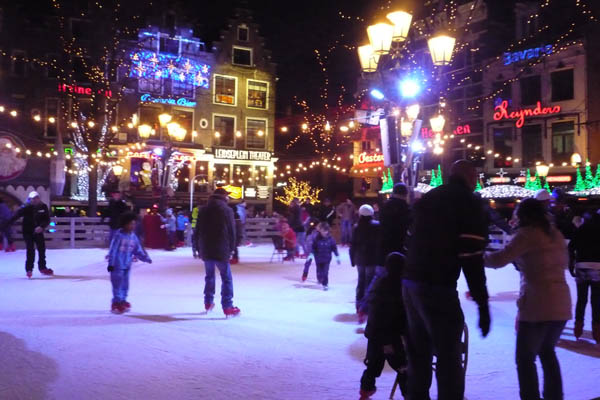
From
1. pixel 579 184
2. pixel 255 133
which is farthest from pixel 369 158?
pixel 579 184

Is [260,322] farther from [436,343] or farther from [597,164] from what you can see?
[597,164]

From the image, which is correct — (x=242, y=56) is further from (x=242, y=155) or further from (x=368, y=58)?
(x=368, y=58)

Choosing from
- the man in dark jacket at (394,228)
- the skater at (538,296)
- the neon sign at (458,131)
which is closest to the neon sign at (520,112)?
the neon sign at (458,131)

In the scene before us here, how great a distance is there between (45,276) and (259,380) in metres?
8.41

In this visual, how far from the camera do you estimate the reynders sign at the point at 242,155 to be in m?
35.2

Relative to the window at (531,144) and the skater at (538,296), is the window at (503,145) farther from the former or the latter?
the skater at (538,296)

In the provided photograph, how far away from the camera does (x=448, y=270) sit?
319 cm

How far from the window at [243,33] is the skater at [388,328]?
34.0 m

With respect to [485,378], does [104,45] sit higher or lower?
higher

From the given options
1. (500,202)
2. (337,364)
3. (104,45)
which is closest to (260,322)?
(337,364)

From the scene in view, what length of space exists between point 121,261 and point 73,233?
41.7 ft

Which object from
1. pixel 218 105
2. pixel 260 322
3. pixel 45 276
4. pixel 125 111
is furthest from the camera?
pixel 218 105

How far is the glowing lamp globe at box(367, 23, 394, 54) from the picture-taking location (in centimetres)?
873

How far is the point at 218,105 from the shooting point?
116 ft
